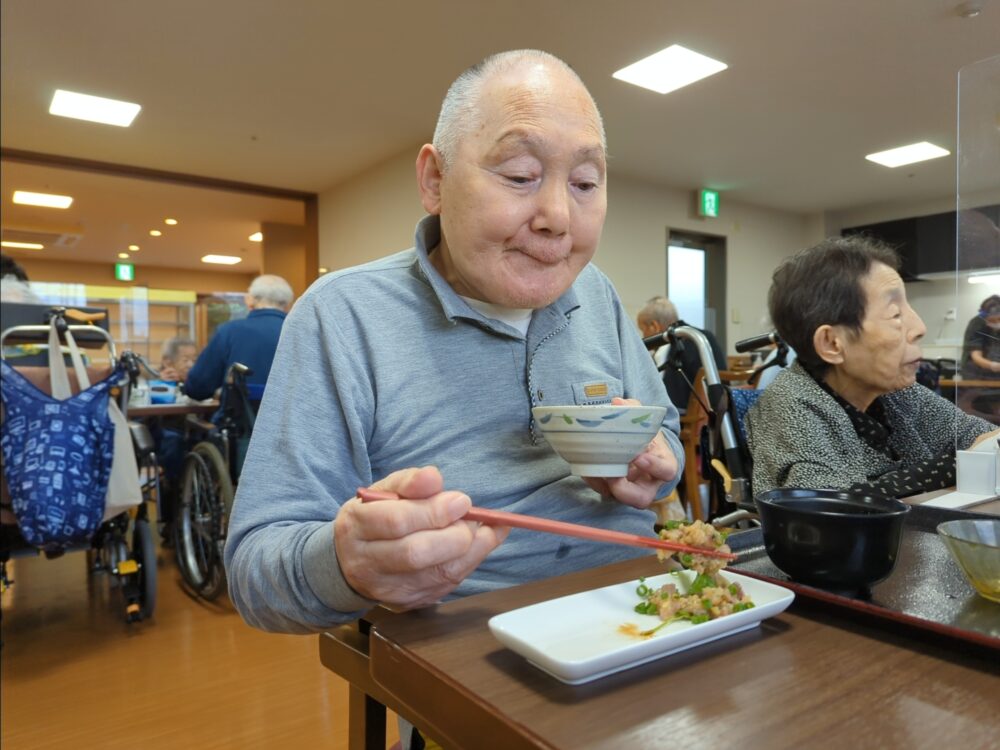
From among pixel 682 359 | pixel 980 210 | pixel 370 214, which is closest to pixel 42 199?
pixel 370 214

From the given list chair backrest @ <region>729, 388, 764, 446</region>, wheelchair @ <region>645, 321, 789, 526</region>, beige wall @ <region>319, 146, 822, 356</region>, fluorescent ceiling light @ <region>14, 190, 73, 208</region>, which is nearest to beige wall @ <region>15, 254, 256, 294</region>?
fluorescent ceiling light @ <region>14, 190, 73, 208</region>

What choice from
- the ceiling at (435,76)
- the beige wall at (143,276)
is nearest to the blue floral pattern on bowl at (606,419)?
the ceiling at (435,76)

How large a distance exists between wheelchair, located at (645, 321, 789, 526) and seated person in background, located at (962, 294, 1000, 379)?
0.49 m

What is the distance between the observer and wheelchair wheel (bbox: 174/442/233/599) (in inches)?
112

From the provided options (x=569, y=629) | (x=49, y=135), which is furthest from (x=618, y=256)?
(x=569, y=629)

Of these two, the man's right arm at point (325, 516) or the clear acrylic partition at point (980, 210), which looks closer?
the man's right arm at point (325, 516)

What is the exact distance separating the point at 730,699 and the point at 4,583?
2.93 meters

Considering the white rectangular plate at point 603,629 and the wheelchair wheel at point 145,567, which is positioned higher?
the white rectangular plate at point 603,629

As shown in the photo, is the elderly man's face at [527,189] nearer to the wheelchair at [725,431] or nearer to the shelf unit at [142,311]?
the wheelchair at [725,431]

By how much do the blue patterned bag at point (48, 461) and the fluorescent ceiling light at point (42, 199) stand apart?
583 centimetres

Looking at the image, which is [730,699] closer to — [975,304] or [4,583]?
[975,304]

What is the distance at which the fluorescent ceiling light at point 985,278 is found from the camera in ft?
3.96

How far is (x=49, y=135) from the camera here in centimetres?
519

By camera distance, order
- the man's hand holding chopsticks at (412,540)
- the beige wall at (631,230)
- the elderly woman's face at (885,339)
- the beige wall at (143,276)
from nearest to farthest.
Result: the man's hand holding chopsticks at (412,540), the elderly woman's face at (885,339), the beige wall at (631,230), the beige wall at (143,276)
